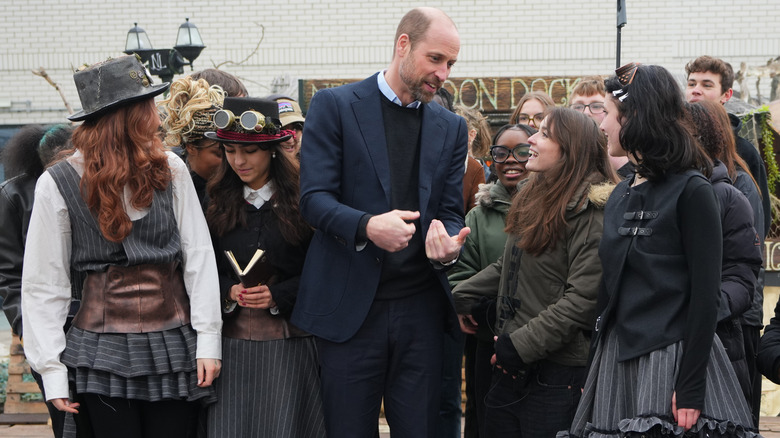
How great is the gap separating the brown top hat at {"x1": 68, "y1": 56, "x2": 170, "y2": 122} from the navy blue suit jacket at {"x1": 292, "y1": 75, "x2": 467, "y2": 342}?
637 mm

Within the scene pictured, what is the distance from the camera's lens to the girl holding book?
135 inches

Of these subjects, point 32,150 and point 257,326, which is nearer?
point 257,326

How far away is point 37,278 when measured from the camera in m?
3.03

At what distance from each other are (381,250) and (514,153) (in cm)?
135

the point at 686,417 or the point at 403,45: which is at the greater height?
the point at 403,45

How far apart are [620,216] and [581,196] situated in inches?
21.3

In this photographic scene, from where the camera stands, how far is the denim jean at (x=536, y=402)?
3.41m

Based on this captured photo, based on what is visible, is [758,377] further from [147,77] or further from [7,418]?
[7,418]

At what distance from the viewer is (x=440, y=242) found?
298 centimetres

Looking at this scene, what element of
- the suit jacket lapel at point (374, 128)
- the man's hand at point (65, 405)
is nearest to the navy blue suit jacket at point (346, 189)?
the suit jacket lapel at point (374, 128)

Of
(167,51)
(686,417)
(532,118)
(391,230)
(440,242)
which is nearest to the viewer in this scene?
(686,417)

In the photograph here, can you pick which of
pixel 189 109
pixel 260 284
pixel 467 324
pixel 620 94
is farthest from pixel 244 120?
pixel 620 94

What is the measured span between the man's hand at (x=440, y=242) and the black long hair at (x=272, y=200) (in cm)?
71

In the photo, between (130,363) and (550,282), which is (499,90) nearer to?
(550,282)
